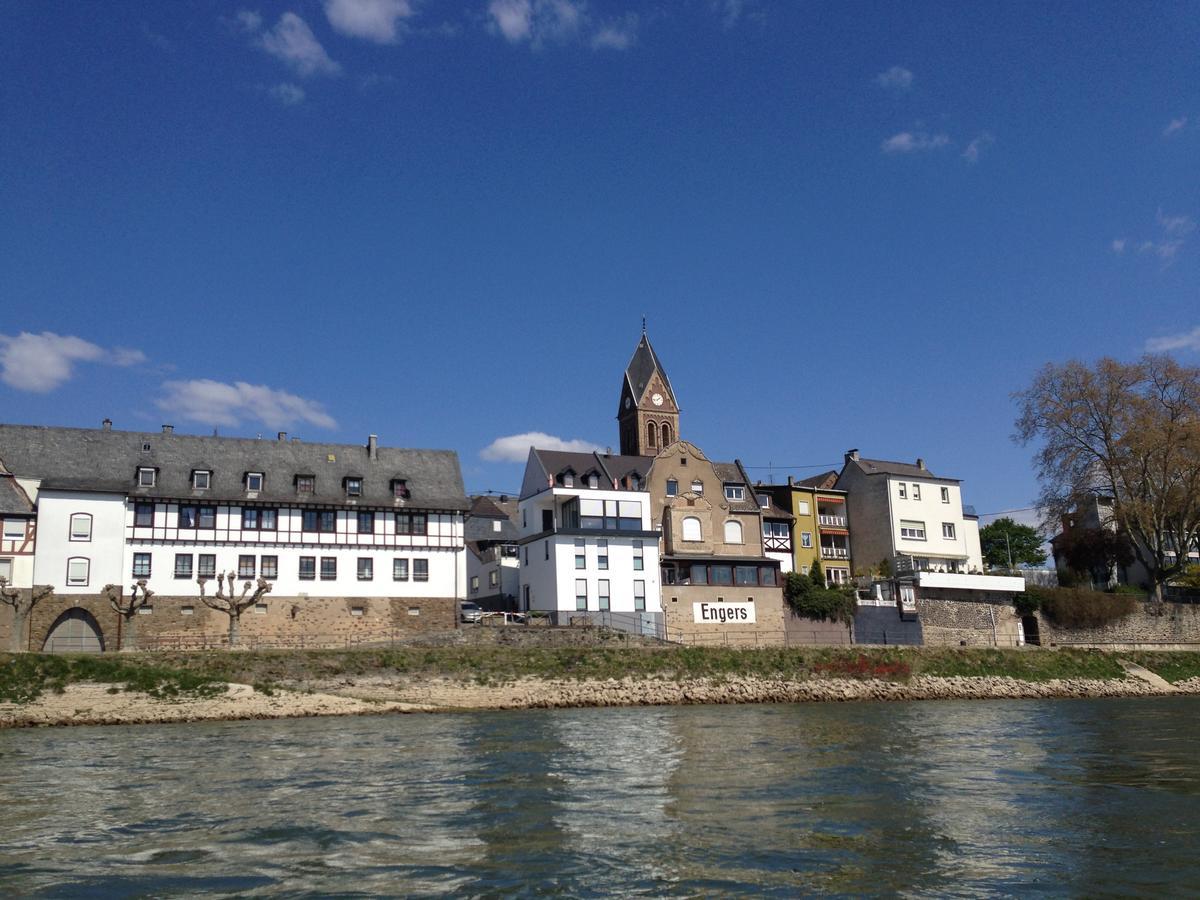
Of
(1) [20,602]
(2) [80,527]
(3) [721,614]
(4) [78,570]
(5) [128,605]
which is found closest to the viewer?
(1) [20,602]

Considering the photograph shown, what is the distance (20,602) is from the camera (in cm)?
4575

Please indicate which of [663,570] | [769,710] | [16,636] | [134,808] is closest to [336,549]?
[16,636]

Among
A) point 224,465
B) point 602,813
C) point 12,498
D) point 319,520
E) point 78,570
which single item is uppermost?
point 224,465

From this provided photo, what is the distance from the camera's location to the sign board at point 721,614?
5997cm

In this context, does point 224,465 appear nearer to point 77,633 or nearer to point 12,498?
point 12,498

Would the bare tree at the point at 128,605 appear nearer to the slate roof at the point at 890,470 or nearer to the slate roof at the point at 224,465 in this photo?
the slate roof at the point at 224,465

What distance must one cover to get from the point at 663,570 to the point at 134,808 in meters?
43.2

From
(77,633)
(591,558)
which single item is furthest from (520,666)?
(77,633)

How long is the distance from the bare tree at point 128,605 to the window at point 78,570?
40.9 inches

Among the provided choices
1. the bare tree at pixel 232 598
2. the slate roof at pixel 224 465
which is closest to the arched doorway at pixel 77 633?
the bare tree at pixel 232 598

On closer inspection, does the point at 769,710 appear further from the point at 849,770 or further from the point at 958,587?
the point at 958,587

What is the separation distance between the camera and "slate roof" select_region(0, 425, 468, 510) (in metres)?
49.9

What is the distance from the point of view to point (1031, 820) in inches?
683

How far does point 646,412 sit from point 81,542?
143 feet
